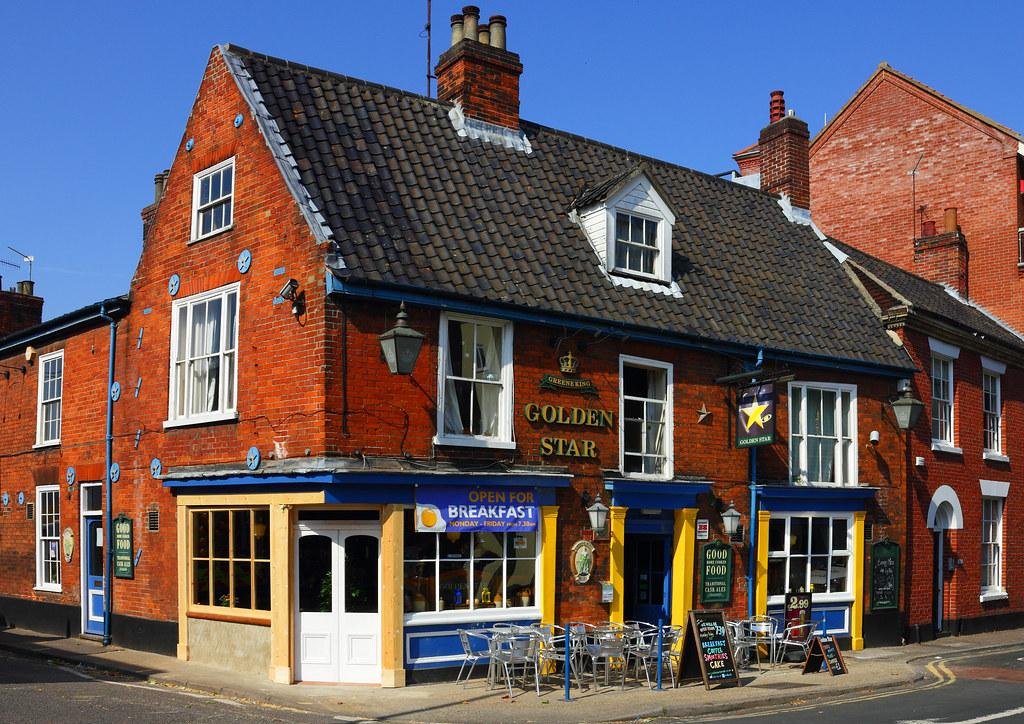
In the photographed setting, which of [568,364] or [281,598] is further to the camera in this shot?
[568,364]

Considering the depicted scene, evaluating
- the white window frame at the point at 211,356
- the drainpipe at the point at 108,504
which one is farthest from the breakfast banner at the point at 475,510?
the drainpipe at the point at 108,504

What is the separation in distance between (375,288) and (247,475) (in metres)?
3.14

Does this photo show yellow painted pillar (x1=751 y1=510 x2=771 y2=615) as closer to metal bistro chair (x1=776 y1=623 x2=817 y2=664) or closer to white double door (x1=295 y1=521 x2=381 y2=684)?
metal bistro chair (x1=776 y1=623 x2=817 y2=664)

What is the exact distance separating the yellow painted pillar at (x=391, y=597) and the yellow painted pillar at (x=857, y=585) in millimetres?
9233

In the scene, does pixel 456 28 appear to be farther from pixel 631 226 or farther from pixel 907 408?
pixel 907 408

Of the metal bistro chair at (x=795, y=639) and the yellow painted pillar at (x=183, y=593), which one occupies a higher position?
the yellow painted pillar at (x=183, y=593)

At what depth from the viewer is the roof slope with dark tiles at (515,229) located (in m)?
15.9

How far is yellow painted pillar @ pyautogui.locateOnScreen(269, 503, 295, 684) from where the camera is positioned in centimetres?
1478

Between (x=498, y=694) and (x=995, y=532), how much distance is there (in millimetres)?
15180

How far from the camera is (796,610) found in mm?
18438

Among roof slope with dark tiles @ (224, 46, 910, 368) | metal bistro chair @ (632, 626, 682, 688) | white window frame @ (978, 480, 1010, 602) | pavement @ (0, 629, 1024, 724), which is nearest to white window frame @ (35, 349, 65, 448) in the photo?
pavement @ (0, 629, 1024, 724)

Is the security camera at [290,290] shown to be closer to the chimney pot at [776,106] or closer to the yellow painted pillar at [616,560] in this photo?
the yellow painted pillar at [616,560]

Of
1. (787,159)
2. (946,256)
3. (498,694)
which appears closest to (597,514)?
(498,694)

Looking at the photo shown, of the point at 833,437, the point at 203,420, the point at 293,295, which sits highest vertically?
the point at 293,295
